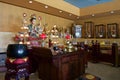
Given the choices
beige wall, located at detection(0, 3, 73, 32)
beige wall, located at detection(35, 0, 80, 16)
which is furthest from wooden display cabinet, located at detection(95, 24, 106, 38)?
beige wall, located at detection(0, 3, 73, 32)

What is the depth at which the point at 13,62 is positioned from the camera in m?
2.07

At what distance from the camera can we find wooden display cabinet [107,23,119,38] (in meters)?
6.51

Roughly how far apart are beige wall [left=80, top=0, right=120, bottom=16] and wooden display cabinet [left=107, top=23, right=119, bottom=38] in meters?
1.13

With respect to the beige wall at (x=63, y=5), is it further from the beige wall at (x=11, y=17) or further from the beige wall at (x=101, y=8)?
the beige wall at (x=11, y=17)

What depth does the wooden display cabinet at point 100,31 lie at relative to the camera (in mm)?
7036

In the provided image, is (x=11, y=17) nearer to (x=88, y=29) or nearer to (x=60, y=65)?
(x=60, y=65)

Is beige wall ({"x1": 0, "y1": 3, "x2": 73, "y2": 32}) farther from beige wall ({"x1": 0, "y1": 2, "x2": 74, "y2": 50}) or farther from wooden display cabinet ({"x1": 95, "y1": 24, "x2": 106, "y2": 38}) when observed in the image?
wooden display cabinet ({"x1": 95, "y1": 24, "x2": 106, "y2": 38})

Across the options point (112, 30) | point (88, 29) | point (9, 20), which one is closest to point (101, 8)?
point (112, 30)

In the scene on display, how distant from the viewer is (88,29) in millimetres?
7699

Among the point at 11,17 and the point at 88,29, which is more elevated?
the point at 11,17

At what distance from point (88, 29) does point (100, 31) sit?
86 centimetres

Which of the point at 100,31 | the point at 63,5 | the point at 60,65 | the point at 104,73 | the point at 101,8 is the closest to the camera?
the point at 60,65

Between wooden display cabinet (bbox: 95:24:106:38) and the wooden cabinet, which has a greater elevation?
wooden display cabinet (bbox: 95:24:106:38)

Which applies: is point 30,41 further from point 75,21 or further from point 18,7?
point 75,21
